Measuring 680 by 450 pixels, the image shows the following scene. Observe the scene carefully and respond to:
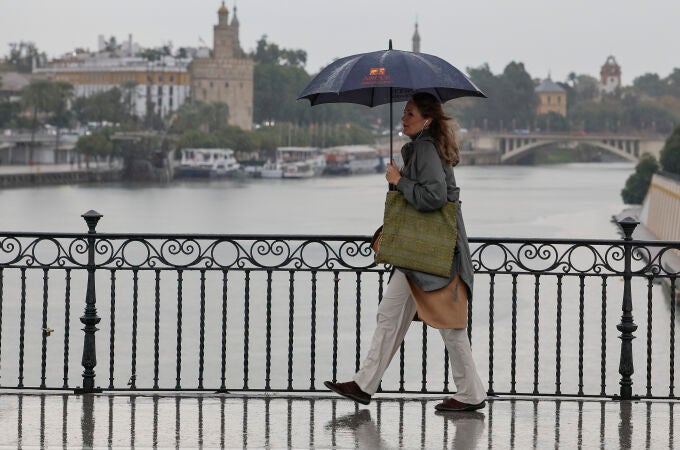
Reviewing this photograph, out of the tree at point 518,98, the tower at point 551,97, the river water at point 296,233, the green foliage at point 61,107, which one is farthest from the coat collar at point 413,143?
the tower at point 551,97

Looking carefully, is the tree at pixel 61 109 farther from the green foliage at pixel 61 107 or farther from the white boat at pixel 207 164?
the white boat at pixel 207 164

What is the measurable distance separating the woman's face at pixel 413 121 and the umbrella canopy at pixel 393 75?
94mm

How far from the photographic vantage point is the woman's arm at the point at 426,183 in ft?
18.5

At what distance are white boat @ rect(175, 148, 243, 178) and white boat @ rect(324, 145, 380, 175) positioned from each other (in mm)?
8862

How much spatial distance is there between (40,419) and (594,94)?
168 m

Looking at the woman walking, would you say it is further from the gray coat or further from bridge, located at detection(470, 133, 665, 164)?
bridge, located at detection(470, 133, 665, 164)

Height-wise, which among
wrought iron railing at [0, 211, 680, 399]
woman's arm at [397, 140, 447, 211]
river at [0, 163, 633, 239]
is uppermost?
woman's arm at [397, 140, 447, 211]

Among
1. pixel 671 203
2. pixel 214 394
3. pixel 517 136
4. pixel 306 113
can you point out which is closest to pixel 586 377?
pixel 214 394

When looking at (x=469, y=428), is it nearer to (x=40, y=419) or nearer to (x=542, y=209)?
(x=40, y=419)

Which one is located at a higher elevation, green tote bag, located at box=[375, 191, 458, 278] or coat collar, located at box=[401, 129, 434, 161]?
coat collar, located at box=[401, 129, 434, 161]

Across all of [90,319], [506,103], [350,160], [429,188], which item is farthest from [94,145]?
[429,188]

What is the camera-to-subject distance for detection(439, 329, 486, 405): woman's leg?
230 inches

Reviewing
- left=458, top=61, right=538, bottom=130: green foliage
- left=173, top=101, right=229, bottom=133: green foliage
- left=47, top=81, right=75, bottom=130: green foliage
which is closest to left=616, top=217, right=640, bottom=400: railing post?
left=47, top=81, right=75, bottom=130: green foliage

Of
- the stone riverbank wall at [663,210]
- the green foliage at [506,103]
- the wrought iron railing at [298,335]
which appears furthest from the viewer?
the green foliage at [506,103]
